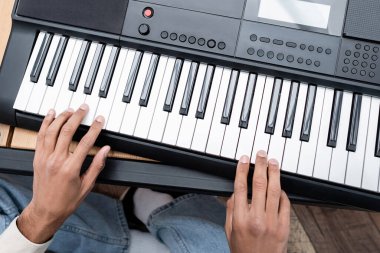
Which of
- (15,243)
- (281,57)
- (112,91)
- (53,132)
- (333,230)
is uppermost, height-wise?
(281,57)

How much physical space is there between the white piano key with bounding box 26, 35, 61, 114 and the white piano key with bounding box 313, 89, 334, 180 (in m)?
0.56

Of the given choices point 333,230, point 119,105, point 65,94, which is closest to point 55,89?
point 65,94

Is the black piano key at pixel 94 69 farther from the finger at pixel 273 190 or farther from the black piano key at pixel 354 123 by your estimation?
the black piano key at pixel 354 123

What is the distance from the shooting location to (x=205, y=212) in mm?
1216

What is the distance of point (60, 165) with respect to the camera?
0.87m

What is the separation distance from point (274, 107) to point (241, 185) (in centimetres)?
17

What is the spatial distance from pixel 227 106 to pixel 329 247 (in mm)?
728

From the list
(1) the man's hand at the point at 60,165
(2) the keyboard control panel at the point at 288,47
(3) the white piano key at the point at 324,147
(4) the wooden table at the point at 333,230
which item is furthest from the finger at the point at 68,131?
(4) the wooden table at the point at 333,230

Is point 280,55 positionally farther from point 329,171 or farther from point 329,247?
point 329,247

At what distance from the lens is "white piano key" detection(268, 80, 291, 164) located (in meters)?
0.88

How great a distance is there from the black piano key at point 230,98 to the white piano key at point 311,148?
0.15 meters

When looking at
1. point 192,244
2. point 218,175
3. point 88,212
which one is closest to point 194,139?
point 218,175

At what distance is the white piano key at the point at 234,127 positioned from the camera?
0.88 m

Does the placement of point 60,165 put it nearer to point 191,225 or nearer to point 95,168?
point 95,168
